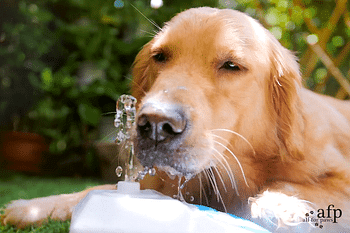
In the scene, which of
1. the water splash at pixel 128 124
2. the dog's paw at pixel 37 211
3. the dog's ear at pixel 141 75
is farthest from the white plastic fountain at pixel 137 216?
the dog's ear at pixel 141 75

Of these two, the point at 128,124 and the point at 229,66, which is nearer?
the point at 128,124

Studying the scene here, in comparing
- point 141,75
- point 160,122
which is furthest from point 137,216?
point 141,75

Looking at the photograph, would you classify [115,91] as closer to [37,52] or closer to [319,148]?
[37,52]

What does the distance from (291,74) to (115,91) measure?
8.78ft

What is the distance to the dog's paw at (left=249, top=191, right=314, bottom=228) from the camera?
55.0 inches

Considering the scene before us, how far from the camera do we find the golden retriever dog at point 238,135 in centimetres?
140

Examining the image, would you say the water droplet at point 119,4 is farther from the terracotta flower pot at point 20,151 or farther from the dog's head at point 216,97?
the dog's head at point 216,97

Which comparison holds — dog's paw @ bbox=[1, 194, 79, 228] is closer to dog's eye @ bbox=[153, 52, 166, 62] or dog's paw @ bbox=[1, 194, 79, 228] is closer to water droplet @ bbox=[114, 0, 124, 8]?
dog's eye @ bbox=[153, 52, 166, 62]

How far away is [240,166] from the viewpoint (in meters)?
1.78

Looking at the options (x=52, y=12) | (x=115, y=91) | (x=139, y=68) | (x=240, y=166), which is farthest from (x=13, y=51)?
(x=240, y=166)

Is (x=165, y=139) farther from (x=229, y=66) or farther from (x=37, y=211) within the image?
(x=37, y=211)

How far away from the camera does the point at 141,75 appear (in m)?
2.24

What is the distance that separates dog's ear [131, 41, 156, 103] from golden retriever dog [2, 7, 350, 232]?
0.33ft

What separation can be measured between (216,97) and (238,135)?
0.25 metres
